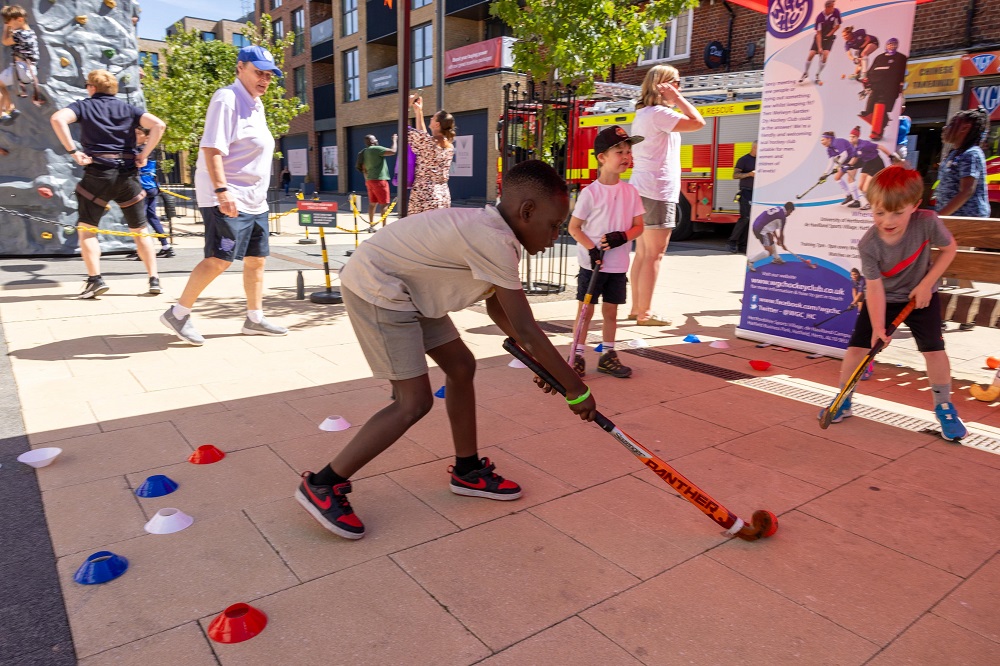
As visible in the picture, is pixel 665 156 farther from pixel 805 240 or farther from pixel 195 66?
pixel 195 66

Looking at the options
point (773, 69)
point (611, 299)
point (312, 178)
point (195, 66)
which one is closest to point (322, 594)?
point (611, 299)

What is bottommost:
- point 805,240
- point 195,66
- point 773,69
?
point 805,240

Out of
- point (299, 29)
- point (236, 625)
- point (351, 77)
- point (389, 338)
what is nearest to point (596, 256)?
point (389, 338)

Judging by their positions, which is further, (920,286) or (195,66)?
(195,66)

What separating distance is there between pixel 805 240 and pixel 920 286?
187 cm

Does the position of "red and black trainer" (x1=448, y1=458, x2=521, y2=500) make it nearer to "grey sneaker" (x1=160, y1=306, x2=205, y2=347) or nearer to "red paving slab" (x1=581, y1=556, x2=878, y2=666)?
"red paving slab" (x1=581, y1=556, x2=878, y2=666)

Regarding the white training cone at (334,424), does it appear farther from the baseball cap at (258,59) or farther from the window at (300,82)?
the window at (300,82)

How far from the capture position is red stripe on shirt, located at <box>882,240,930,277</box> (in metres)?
3.82

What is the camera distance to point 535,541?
279 centimetres

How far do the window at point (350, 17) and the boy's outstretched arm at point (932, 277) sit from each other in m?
32.6

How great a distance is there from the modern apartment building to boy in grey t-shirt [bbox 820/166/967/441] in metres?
16.4

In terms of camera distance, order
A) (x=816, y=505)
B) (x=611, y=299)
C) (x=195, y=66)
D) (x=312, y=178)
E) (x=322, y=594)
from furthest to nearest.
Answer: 1. (x=312, y=178)
2. (x=195, y=66)
3. (x=611, y=299)
4. (x=816, y=505)
5. (x=322, y=594)

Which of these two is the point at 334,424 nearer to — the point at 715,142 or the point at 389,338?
the point at 389,338

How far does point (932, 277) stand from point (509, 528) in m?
2.66
